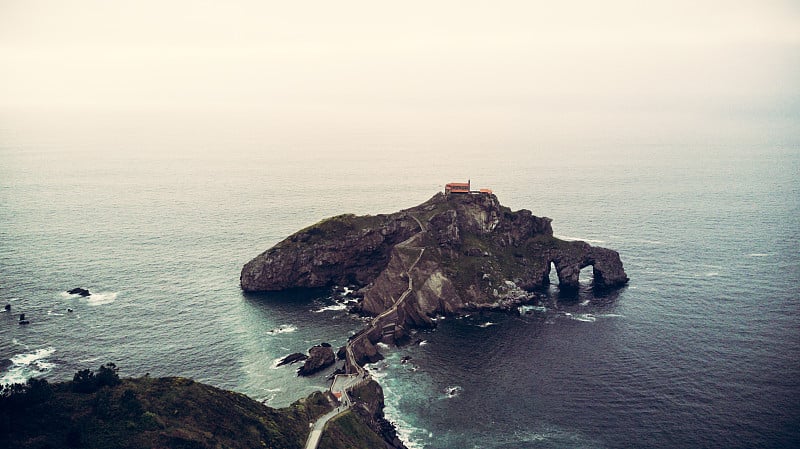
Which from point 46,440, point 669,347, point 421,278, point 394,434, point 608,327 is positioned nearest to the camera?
point 46,440

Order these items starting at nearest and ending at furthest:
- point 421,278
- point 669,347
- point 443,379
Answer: point 443,379 < point 669,347 < point 421,278

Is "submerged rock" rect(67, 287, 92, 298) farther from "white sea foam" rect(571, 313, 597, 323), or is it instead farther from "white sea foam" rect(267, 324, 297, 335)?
"white sea foam" rect(571, 313, 597, 323)

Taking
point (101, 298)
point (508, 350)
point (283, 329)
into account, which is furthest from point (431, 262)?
point (101, 298)

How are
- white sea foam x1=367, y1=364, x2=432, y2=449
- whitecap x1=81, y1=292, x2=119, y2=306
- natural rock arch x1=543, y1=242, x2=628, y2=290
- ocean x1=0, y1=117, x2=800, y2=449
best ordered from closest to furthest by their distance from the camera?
white sea foam x1=367, y1=364, x2=432, y2=449 → ocean x1=0, y1=117, x2=800, y2=449 → whitecap x1=81, y1=292, x2=119, y2=306 → natural rock arch x1=543, y1=242, x2=628, y2=290

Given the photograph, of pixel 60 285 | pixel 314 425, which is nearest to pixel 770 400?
pixel 314 425

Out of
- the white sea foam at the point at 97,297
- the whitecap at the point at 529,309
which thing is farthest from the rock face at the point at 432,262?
the white sea foam at the point at 97,297

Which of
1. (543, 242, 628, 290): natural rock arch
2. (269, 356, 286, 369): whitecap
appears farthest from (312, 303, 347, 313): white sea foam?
(543, 242, 628, 290): natural rock arch

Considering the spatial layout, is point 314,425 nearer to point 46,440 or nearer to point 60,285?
point 46,440
